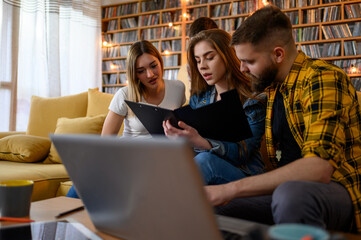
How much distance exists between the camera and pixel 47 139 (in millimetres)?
2457

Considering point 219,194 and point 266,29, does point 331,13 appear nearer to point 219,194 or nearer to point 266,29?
point 266,29

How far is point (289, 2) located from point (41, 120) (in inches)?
129

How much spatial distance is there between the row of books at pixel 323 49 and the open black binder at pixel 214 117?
3.56 m

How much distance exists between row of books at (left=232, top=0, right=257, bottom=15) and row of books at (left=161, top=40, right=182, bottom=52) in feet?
2.86

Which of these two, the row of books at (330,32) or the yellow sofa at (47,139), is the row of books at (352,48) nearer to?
the row of books at (330,32)

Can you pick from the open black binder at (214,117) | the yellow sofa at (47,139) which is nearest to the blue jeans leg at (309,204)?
the open black binder at (214,117)

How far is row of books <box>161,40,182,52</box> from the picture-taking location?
5090 mm

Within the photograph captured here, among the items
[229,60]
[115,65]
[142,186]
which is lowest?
[142,186]

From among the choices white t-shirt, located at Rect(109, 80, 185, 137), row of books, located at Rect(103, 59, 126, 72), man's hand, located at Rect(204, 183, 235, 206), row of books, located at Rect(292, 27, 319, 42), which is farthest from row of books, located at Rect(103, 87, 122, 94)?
man's hand, located at Rect(204, 183, 235, 206)

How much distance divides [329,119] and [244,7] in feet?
13.4

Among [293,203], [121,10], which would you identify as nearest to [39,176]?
[293,203]

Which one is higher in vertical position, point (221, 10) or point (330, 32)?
point (221, 10)

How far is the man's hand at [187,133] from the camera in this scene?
121cm

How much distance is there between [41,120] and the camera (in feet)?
9.36
